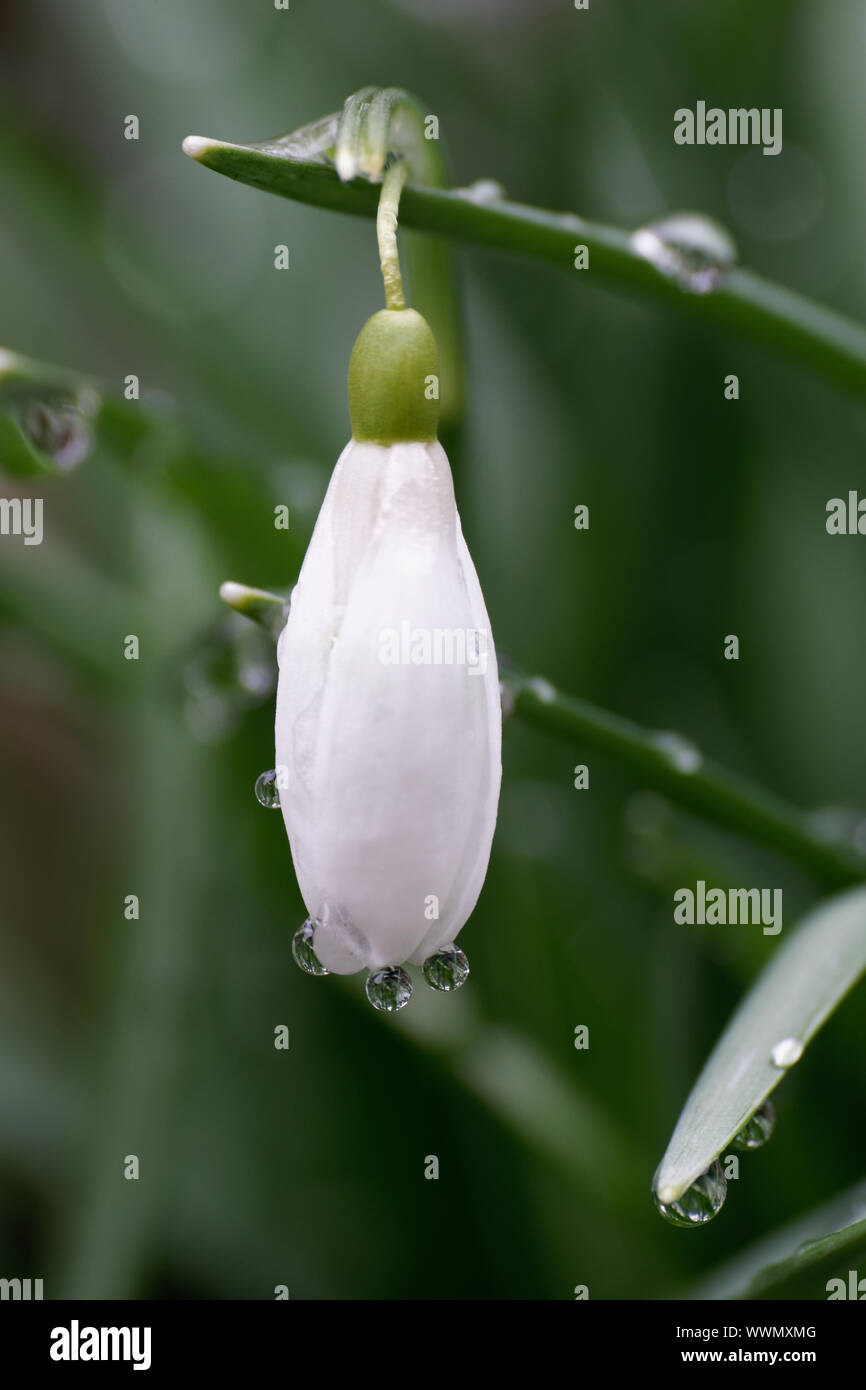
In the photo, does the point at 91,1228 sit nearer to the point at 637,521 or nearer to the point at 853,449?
the point at 637,521

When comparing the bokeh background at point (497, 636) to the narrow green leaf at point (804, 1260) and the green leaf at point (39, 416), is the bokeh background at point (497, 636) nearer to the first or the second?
the green leaf at point (39, 416)

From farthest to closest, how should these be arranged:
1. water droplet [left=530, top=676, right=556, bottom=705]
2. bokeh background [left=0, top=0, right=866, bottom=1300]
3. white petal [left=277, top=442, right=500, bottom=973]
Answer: bokeh background [left=0, top=0, right=866, bottom=1300] < water droplet [left=530, top=676, right=556, bottom=705] < white petal [left=277, top=442, right=500, bottom=973]

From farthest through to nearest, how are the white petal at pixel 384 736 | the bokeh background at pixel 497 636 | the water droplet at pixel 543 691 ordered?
1. the bokeh background at pixel 497 636
2. the water droplet at pixel 543 691
3. the white petal at pixel 384 736

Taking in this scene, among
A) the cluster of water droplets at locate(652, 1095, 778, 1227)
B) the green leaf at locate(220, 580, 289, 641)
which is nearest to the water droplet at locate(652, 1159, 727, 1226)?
the cluster of water droplets at locate(652, 1095, 778, 1227)

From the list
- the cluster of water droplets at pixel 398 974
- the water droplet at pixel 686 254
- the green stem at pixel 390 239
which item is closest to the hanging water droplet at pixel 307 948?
the cluster of water droplets at pixel 398 974

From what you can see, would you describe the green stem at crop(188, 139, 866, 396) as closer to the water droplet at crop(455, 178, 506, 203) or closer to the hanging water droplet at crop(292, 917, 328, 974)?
the water droplet at crop(455, 178, 506, 203)

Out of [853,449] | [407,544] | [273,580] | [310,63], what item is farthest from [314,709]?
[310,63]

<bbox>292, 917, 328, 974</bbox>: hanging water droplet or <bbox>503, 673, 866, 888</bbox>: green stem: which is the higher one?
<bbox>503, 673, 866, 888</bbox>: green stem
